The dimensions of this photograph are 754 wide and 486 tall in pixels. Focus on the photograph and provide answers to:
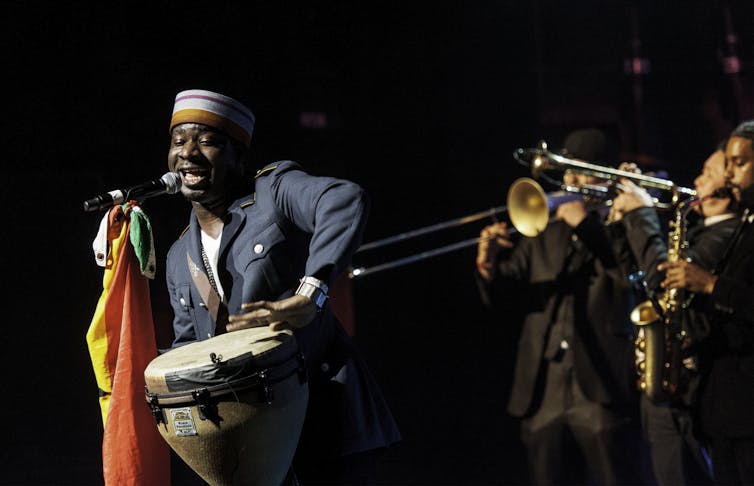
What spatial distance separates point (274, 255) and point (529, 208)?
2.73 meters

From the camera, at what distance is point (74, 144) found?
467cm

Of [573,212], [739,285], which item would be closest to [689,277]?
[739,285]

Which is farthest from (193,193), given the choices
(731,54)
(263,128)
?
(731,54)

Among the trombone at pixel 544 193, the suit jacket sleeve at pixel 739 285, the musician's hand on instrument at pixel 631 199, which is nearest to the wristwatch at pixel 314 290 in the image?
the suit jacket sleeve at pixel 739 285

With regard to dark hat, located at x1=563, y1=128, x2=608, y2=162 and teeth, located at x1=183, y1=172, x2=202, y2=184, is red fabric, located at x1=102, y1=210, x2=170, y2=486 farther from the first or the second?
dark hat, located at x1=563, y1=128, x2=608, y2=162

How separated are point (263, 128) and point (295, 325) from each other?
2885 millimetres

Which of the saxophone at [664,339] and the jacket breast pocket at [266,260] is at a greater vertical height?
the jacket breast pocket at [266,260]

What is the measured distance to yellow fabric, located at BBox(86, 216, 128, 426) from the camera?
10.1 ft

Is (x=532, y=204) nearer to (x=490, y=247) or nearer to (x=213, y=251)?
(x=490, y=247)

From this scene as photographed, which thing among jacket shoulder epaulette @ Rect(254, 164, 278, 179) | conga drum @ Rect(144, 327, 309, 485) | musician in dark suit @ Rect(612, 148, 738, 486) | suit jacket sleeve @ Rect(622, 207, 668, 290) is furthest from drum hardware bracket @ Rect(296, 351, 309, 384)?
suit jacket sleeve @ Rect(622, 207, 668, 290)

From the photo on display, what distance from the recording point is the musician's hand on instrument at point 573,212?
5.10 metres

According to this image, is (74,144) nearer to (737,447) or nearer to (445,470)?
(445,470)

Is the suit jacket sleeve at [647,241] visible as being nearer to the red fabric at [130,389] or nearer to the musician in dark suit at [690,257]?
the musician in dark suit at [690,257]

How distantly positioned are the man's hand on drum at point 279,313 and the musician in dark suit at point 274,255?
0.09 metres
